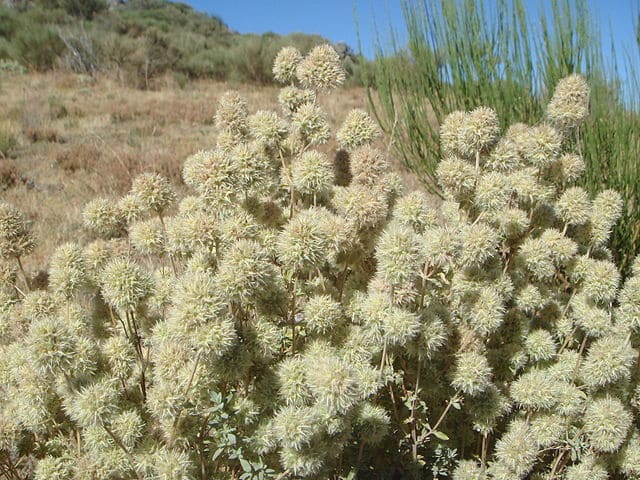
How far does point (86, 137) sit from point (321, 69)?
926 centimetres

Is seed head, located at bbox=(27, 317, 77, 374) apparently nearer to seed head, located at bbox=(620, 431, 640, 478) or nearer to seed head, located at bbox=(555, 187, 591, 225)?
seed head, located at bbox=(555, 187, 591, 225)

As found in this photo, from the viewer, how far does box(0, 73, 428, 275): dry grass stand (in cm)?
675

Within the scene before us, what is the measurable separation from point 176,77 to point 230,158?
1722cm

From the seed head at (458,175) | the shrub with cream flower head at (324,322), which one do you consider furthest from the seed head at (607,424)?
the seed head at (458,175)

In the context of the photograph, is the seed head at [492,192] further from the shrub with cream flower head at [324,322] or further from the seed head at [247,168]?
the seed head at [247,168]

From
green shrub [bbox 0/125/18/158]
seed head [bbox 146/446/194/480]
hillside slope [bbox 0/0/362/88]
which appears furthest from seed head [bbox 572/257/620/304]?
hillside slope [bbox 0/0/362/88]

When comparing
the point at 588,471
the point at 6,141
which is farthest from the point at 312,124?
the point at 6,141

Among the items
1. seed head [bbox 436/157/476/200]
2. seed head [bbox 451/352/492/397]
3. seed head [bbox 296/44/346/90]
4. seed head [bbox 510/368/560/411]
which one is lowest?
seed head [bbox 510/368/560/411]

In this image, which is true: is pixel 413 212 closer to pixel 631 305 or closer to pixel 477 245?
pixel 477 245

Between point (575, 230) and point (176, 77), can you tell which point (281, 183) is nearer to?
point (575, 230)

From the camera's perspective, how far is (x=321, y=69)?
210 centimetres

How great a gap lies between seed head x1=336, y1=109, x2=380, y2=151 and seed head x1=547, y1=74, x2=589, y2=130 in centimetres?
72

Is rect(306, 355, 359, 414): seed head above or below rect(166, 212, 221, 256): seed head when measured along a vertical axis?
below

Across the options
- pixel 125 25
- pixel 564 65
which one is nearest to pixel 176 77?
pixel 125 25
